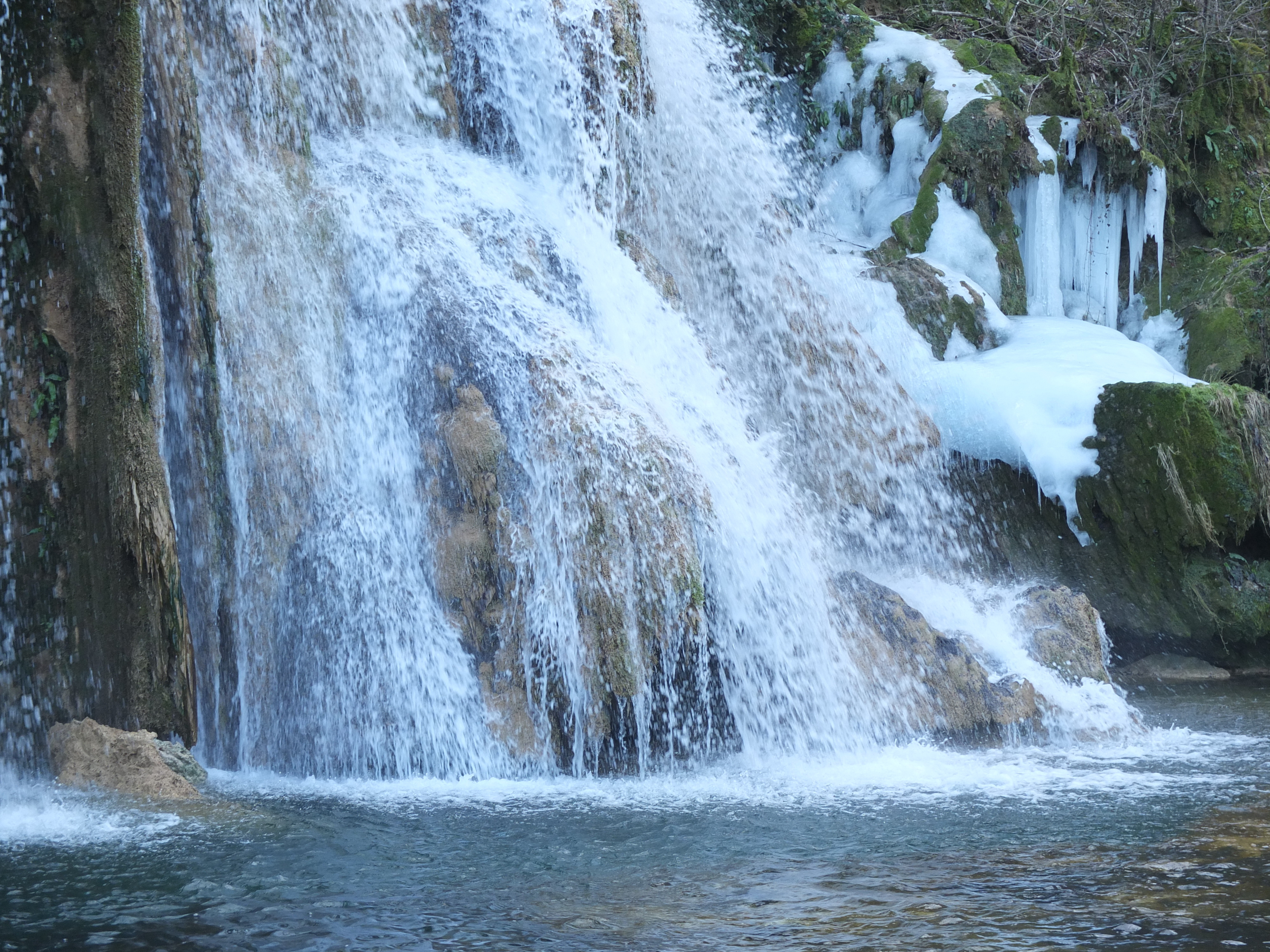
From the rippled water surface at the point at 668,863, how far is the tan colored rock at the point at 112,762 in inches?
6.3

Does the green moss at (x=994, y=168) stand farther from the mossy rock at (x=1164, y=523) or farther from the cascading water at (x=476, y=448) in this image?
the cascading water at (x=476, y=448)

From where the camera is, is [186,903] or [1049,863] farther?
[1049,863]

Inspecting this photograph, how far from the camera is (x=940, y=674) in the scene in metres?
7.79

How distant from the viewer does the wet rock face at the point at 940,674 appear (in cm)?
760

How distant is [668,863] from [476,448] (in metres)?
3.06

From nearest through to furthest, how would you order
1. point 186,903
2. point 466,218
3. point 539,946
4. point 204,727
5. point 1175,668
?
point 539,946 < point 186,903 < point 204,727 < point 466,218 < point 1175,668

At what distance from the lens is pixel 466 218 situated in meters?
8.17

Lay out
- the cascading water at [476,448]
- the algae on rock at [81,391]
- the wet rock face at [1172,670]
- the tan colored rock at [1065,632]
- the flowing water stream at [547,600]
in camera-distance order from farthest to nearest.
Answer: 1. the wet rock face at [1172,670]
2. the tan colored rock at [1065,632]
3. the cascading water at [476,448]
4. the algae on rock at [81,391]
5. the flowing water stream at [547,600]

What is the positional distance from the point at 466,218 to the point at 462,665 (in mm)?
3133

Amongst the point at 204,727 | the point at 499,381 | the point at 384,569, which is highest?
the point at 499,381

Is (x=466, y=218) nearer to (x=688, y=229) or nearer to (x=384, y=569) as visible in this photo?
(x=384, y=569)

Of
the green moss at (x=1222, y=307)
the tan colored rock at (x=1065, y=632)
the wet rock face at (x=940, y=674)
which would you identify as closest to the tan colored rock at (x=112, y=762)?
the wet rock face at (x=940, y=674)

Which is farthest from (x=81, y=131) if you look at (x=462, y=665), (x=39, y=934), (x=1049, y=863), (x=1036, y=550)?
(x=1036, y=550)

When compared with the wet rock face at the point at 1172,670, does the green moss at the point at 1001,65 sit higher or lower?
higher
